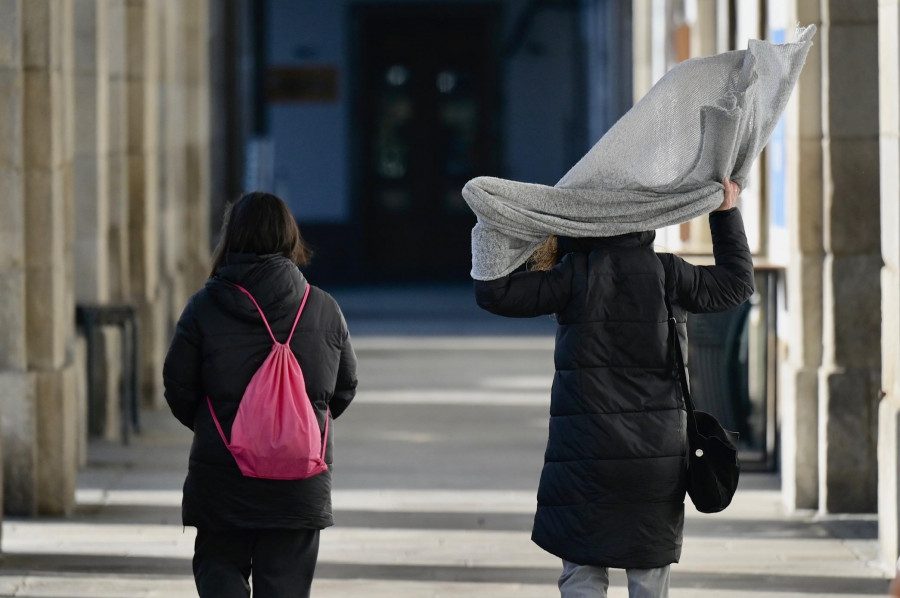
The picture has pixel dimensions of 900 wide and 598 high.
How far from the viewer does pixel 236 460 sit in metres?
4.95

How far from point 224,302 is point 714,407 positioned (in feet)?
18.5

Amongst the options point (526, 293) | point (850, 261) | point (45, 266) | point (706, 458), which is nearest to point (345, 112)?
point (45, 266)

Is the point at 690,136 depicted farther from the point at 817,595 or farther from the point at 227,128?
the point at 227,128

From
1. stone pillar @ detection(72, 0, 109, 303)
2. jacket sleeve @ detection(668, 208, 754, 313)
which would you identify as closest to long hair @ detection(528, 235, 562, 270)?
jacket sleeve @ detection(668, 208, 754, 313)

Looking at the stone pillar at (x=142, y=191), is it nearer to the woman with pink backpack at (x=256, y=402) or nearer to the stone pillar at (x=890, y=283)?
the stone pillar at (x=890, y=283)

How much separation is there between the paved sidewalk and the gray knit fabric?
2327mm

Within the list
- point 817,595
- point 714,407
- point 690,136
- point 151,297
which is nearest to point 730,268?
point 690,136

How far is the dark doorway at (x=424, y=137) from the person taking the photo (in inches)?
1077

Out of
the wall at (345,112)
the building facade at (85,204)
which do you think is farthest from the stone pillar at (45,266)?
the wall at (345,112)

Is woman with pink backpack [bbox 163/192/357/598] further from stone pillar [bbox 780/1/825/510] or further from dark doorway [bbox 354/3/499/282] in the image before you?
dark doorway [bbox 354/3/499/282]

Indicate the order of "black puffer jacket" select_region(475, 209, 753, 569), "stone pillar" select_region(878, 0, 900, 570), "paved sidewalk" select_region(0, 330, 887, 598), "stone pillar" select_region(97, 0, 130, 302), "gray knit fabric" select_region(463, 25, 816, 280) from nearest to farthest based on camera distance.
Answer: "black puffer jacket" select_region(475, 209, 753, 569) → "gray knit fabric" select_region(463, 25, 816, 280) → "stone pillar" select_region(878, 0, 900, 570) → "paved sidewalk" select_region(0, 330, 887, 598) → "stone pillar" select_region(97, 0, 130, 302)

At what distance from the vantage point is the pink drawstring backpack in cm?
491

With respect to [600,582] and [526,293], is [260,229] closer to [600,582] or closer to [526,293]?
[526,293]

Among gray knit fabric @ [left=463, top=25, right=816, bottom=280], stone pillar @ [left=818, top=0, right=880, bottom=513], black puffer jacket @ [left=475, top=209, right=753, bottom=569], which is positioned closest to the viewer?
black puffer jacket @ [left=475, top=209, right=753, bottom=569]
